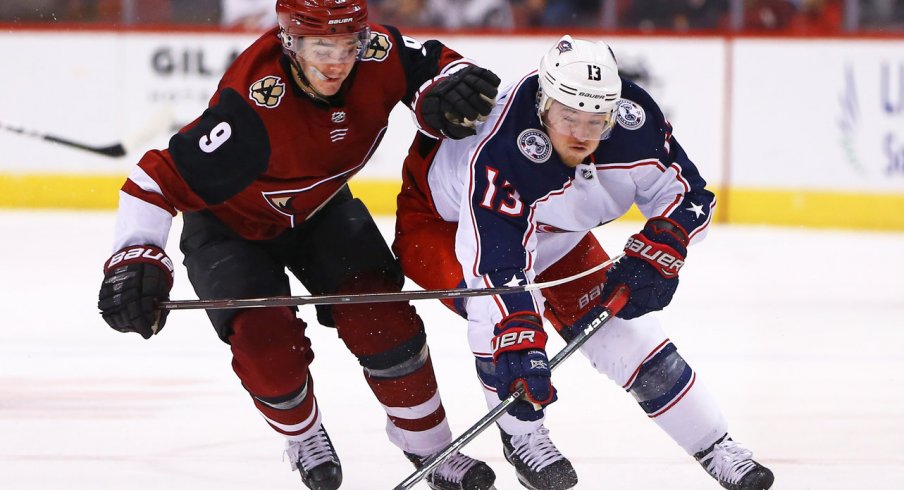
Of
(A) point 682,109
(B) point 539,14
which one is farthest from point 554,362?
(B) point 539,14

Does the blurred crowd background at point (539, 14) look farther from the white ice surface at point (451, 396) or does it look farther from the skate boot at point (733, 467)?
the skate boot at point (733, 467)

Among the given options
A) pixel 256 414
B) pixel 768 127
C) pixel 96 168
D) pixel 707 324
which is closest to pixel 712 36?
pixel 768 127

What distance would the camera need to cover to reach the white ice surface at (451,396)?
10.8 feet

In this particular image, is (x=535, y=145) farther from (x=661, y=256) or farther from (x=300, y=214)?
(x=300, y=214)

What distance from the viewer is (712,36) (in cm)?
734

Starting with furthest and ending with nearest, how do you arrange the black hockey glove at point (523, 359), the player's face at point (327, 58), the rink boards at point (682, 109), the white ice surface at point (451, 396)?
1. the rink boards at point (682, 109)
2. the white ice surface at point (451, 396)
3. the player's face at point (327, 58)
4. the black hockey glove at point (523, 359)

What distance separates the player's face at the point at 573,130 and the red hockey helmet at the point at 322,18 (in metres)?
0.46

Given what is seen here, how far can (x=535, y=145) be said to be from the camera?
2.90 meters

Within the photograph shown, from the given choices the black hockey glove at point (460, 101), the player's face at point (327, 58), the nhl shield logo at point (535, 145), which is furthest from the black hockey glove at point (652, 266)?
the player's face at point (327, 58)

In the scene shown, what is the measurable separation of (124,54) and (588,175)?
5.13 meters

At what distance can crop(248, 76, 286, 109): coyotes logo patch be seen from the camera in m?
2.93

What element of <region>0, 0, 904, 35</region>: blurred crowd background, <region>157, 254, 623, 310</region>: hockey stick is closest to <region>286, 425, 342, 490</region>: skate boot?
<region>157, 254, 623, 310</region>: hockey stick

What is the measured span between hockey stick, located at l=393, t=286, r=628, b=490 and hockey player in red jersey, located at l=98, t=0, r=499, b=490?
0.60ft

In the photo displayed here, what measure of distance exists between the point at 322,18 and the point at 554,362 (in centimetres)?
89
